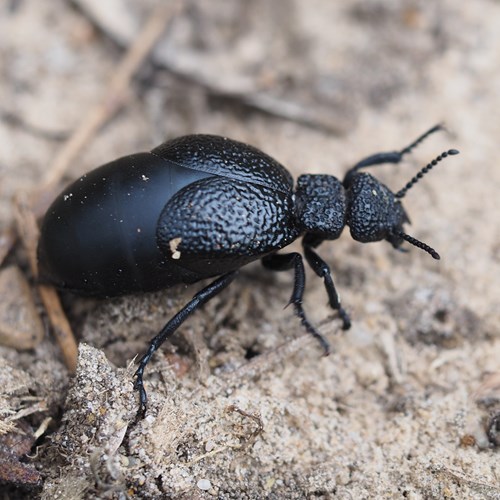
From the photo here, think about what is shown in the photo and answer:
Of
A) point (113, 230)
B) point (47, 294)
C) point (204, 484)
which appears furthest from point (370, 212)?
point (47, 294)

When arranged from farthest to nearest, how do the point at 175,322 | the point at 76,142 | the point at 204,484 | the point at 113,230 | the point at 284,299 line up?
the point at 76,142, the point at 284,299, the point at 175,322, the point at 113,230, the point at 204,484

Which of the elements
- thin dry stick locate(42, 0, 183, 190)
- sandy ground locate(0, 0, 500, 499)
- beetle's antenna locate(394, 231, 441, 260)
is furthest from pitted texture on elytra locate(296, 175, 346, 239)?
thin dry stick locate(42, 0, 183, 190)

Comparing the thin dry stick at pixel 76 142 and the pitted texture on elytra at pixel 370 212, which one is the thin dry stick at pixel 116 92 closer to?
the thin dry stick at pixel 76 142

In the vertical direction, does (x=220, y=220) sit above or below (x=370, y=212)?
below

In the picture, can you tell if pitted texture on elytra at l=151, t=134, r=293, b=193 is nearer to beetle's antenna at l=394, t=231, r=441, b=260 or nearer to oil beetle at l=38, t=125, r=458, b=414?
oil beetle at l=38, t=125, r=458, b=414

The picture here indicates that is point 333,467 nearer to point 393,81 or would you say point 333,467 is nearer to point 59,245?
point 59,245

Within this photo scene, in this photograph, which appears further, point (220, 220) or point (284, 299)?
point (284, 299)

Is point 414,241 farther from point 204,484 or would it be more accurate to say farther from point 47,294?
point 47,294

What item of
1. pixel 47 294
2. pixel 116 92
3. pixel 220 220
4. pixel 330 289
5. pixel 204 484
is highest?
pixel 220 220
